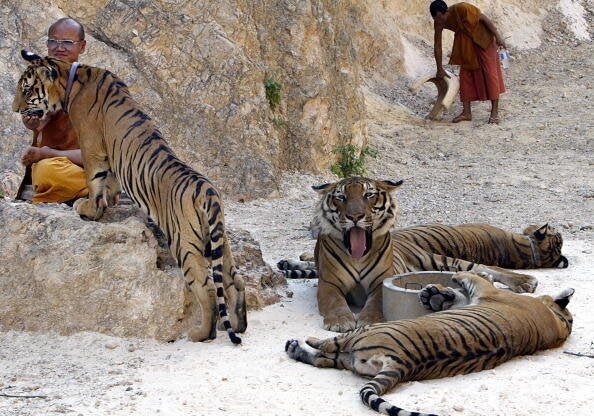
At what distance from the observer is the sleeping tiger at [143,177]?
214 inches

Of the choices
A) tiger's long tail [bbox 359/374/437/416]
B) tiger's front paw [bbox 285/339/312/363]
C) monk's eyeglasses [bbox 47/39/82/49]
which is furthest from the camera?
monk's eyeglasses [bbox 47/39/82/49]

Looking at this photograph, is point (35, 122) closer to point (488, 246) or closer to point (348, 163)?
point (488, 246)

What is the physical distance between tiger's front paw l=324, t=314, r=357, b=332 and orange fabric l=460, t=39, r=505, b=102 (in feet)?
30.0

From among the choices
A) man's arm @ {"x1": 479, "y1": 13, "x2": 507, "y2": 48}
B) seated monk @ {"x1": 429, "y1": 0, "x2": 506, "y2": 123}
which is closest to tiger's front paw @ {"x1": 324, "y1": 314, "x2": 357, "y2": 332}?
seated monk @ {"x1": 429, "y1": 0, "x2": 506, "y2": 123}

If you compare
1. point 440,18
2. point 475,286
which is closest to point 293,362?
A: point 475,286

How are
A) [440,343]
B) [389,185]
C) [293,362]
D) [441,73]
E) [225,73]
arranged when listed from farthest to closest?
[441,73], [225,73], [389,185], [293,362], [440,343]

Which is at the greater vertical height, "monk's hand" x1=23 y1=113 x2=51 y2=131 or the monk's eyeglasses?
the monk's eyeglasses

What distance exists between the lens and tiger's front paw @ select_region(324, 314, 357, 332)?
5719 mm

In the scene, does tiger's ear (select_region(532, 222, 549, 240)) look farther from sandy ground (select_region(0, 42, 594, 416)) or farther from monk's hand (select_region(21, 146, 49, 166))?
monk's hand (select_region(21, 146, 49, 166))

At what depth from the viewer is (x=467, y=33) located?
14586mm

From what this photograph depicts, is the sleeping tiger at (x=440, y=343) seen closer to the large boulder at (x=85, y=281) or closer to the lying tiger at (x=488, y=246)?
the large boulder at (x=85, y=281)

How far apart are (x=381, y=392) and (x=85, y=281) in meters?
1.89

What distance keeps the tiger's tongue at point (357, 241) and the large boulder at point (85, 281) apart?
1159 mm

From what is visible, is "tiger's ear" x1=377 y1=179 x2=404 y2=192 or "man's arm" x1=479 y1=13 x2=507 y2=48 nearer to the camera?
"tiger's ear" x1=377 y1=179 x2=404 y2=192
